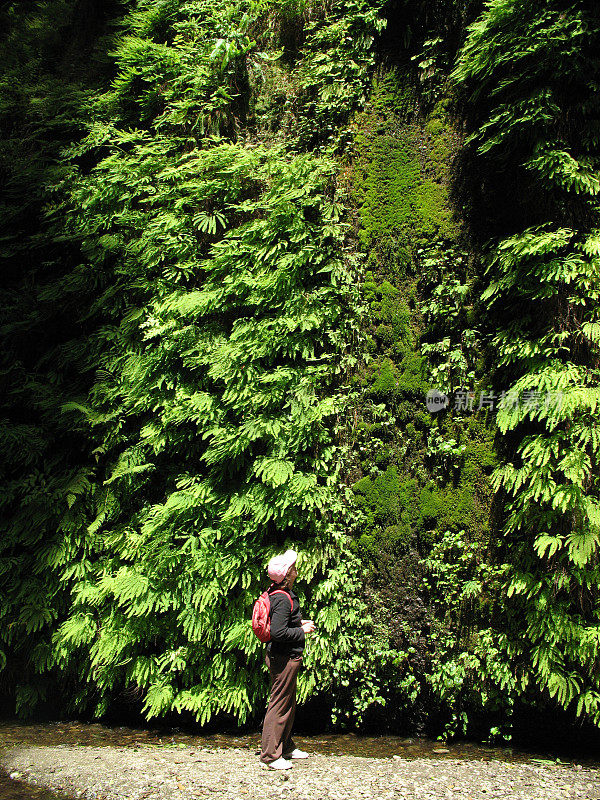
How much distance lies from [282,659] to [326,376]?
2616 mm

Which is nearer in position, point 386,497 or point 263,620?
point 263,620

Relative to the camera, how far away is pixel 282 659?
4012 millimetres

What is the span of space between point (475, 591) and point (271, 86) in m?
6.05

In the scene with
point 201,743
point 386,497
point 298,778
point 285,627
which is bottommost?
point 201,743

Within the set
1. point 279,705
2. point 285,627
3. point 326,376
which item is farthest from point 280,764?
point 326,376

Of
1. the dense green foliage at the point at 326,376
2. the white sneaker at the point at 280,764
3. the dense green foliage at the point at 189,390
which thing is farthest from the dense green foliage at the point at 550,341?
the white sneaker at the point at 280,764

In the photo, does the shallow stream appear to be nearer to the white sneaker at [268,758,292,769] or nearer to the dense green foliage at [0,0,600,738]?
the dense green foliage at [0,0,600,738]

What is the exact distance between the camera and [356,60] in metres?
5.84

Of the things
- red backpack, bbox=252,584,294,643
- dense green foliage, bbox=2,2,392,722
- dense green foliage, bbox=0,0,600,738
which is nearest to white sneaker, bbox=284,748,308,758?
dense green foliage, bbox=2,2,392,722

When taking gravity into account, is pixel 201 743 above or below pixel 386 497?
below

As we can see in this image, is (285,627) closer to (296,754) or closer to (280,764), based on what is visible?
(280,764)

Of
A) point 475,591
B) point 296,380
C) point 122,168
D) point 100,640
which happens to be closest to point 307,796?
point 475,591

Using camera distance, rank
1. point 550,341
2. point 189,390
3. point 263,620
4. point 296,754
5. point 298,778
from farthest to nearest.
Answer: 1. point 189,390
2. point 550,341
3. point 296,754
4. point 263,620
5. point 298,778

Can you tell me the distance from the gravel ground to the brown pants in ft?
0.50
